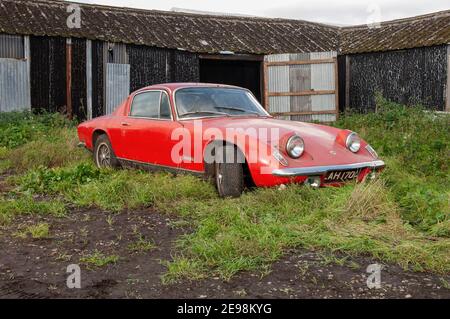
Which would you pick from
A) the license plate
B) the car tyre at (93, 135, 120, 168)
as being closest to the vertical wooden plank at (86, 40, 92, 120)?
the car tyre at (93, 135, 120, 168)

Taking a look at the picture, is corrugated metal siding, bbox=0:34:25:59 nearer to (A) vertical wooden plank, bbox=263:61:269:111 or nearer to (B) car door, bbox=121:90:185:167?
(A) vertical wooden plank, bbox=263:61:269:111

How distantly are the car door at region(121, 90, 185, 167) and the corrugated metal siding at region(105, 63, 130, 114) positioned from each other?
7190 millimetres

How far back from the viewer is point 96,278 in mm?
3453

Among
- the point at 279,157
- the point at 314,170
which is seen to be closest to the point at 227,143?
the point at 279,157

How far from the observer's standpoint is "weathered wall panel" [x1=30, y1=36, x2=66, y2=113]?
1304cm

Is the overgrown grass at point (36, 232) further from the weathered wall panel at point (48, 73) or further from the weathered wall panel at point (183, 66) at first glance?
the weathered wall panel at point (183, 66)

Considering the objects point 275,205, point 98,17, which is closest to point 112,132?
point 275,205

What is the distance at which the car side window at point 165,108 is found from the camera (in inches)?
253

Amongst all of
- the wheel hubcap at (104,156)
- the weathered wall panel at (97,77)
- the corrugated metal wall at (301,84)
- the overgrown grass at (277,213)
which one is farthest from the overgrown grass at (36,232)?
the corrugated metal wall at (301,84)

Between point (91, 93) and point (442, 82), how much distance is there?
386 inches

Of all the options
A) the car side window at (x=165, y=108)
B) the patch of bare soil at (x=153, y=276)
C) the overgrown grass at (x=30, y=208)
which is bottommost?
the patch of bare soil at (x=153, y=276)

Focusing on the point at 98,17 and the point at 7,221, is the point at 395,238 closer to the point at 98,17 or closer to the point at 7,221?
the point at 7,221

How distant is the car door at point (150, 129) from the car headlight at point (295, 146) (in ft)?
4.96
